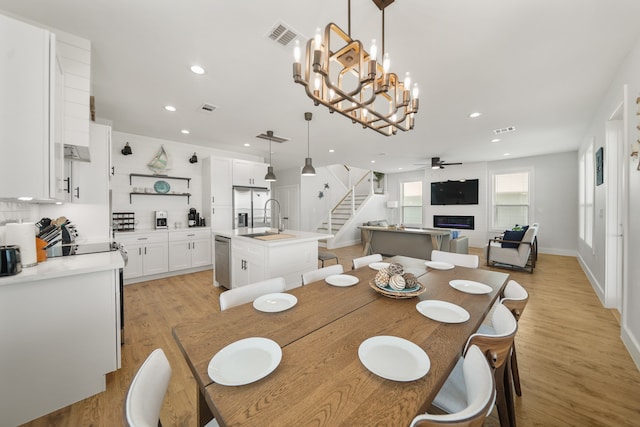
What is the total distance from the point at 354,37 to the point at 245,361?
2.39m

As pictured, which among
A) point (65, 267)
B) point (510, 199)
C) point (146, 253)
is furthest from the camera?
point (510, 199)

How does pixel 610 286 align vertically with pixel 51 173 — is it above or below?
below

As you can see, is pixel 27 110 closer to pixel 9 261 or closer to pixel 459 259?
pixel 9 261

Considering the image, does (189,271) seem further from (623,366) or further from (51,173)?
(623,366)

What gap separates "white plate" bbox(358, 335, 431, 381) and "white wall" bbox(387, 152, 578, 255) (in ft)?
25.5

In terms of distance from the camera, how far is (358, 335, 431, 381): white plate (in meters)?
0.81

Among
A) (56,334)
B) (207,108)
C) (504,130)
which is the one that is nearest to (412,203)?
(504,130)

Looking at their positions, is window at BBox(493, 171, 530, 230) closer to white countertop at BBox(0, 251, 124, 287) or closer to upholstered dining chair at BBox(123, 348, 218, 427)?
upholstered dining chair at BBox(123, 348, 218, 427)

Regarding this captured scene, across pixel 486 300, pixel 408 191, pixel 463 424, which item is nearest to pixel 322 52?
pixel 463 424

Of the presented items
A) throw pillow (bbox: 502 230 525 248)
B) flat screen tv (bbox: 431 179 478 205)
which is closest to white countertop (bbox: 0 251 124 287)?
throw pillow (bbox: 502 230 525 248)

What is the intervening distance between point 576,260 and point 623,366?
510cm

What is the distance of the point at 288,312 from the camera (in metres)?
1.30

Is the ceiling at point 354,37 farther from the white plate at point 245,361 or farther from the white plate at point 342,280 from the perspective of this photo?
the white plate at point 245,361

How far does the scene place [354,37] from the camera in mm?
2016
